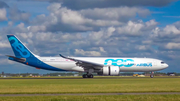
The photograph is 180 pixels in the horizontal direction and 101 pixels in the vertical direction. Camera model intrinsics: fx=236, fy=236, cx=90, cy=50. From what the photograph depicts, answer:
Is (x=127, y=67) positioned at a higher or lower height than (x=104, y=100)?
higher

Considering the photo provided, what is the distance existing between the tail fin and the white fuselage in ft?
8.84

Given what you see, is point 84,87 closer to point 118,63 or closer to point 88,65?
point 88,65

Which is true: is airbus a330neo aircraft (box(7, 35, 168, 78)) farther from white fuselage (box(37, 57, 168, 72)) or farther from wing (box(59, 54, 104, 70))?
wing (box(59, 54, 104, 70))

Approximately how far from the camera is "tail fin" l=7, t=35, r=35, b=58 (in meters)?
48.3

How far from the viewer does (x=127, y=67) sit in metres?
49.2

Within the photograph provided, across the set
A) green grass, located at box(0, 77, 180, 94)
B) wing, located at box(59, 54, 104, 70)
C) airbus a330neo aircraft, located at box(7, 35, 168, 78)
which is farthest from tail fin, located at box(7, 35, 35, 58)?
green grass, located at box(0, 77, 180, 94)

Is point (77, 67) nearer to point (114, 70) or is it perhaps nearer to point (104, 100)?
point (114, 70)

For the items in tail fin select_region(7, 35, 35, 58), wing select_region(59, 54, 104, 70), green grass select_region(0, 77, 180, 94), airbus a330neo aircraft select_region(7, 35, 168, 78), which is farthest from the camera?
tail fin select_region(7, 35, 35, 58)

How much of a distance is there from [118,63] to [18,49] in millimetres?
20727

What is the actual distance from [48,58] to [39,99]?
34.9 metres

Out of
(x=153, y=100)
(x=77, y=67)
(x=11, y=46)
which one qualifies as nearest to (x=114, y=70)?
(x=77, y=67)

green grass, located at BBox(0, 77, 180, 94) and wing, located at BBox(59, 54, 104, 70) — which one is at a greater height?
wing, located at BBox(59, 54, 104, 70)

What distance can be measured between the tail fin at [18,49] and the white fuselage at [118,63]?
2.70 metres

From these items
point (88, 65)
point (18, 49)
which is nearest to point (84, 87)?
point (88, 65)
